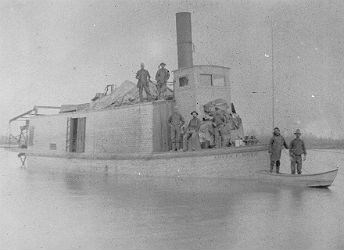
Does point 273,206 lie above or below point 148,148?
below

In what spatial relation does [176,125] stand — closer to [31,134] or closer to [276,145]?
[276,145]

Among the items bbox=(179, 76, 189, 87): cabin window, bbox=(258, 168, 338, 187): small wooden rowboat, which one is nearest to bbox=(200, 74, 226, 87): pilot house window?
bbox=(179, 76, 189, 87): cabin window

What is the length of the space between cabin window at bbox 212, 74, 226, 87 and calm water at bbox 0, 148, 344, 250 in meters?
5.48

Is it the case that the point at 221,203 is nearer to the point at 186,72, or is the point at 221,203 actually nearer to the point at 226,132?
the point at 226,132

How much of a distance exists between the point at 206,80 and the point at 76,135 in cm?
835

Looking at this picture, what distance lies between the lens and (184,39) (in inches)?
763

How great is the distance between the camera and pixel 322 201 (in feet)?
31.4

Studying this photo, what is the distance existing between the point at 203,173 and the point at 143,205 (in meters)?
5.85

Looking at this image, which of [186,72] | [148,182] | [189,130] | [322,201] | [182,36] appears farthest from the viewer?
[182,36]

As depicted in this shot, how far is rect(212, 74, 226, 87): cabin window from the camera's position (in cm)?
1606

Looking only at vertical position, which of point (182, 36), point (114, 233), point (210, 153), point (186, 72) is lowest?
point (114, 233)

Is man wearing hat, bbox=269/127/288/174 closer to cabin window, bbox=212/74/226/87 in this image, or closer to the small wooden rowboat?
the small wooden rowboat

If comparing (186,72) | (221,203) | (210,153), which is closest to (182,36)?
(186,72)

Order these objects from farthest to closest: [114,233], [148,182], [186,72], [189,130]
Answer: [186,72], [189,130], [148,182], [114,233]
